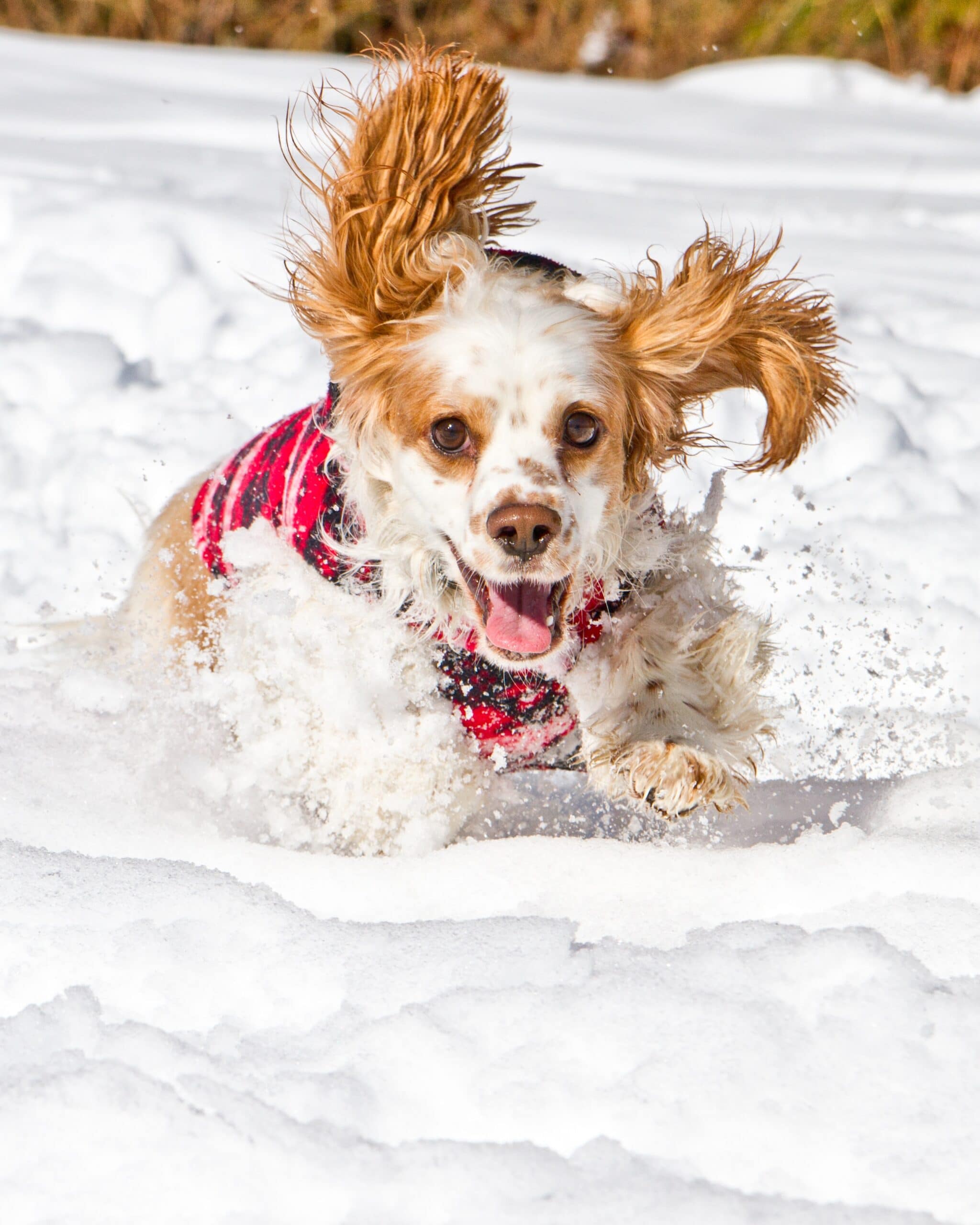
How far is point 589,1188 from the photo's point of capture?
169 centimetres

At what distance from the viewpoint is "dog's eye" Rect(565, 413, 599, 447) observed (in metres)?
2.60

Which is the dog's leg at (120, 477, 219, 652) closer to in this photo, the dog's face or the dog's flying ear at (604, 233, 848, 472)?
the dog's face

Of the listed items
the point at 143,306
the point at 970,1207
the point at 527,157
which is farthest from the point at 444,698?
the point at 527,157

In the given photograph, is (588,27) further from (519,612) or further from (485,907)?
(485,907)

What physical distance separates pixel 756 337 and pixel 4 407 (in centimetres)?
264

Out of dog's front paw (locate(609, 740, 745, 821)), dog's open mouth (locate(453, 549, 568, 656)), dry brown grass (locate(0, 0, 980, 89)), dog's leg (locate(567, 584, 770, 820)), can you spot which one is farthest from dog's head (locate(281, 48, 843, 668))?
dry brown grass (locate(0, 0, 980, 89))

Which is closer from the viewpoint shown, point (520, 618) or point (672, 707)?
point (520, 618)

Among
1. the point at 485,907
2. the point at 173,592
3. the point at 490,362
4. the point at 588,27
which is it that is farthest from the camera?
the point at 588,27

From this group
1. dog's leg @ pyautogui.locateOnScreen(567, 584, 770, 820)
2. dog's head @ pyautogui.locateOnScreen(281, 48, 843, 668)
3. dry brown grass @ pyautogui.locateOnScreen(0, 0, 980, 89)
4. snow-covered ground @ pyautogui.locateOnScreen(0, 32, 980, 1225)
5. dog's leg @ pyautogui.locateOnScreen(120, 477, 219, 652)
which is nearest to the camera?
snow-covered ground @ pyautogui.locateOnScreen(0, 32, 980, 1225)

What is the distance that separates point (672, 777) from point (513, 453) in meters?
0.67

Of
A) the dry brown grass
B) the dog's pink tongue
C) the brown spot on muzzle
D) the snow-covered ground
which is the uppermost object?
the dry brown grass

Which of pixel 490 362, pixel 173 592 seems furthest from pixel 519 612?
pixel 173 592

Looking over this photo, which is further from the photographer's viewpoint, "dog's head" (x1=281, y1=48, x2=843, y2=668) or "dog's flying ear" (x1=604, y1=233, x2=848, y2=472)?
"dog's flying ear" (x1=604, y1=233, x2=848, y2=472)

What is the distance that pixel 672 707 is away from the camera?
279 centimetres
